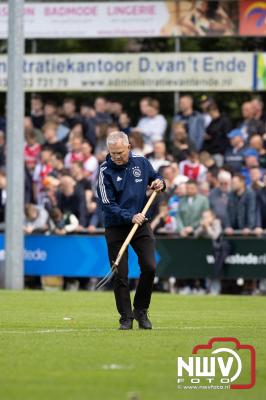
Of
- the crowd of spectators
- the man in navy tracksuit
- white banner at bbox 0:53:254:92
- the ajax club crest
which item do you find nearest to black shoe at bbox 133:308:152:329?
the man in navy tracksuit

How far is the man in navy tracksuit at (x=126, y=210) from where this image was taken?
13.9m

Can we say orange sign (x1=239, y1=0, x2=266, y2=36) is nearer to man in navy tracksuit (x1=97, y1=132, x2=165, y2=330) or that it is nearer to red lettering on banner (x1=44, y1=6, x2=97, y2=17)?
red lettering on banner (x1=44, y1=6, x2=97, y2=17)

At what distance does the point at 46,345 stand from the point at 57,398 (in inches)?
140

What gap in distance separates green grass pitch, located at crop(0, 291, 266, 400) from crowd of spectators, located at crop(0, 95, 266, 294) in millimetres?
4704

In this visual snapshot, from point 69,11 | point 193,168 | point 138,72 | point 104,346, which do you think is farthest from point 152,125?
point 104,346

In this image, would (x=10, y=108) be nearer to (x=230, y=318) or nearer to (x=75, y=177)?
(x=75, y=177)

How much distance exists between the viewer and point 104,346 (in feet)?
38.8

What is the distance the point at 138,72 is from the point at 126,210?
53.2 feet

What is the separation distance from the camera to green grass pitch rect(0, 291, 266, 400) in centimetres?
881

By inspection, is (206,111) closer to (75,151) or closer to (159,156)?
(159,156)

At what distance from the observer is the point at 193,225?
24797 mm

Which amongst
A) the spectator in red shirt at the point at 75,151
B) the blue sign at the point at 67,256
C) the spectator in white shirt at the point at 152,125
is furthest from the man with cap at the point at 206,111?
the blue sign at the point at 67,256

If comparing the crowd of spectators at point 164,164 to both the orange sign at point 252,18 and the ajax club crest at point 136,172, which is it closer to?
the orange sign at point 252,18

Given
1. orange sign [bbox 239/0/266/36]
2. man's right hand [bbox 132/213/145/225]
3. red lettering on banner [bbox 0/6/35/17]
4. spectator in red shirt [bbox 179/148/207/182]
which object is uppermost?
red lettering on banner [bbox 0/6/35/17]
